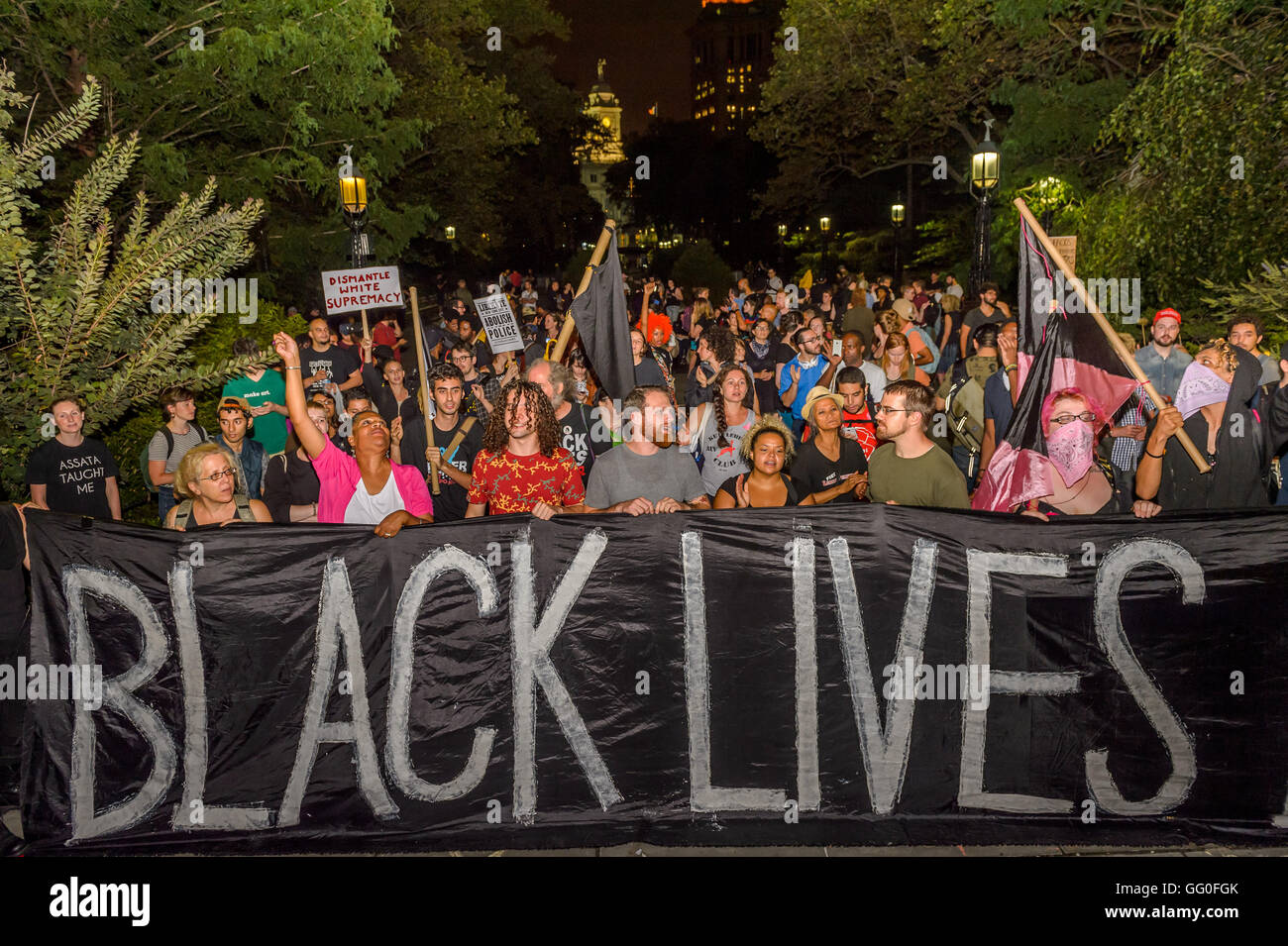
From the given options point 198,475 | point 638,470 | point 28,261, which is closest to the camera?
point 198,475

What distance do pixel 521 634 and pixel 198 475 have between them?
192 centimetres

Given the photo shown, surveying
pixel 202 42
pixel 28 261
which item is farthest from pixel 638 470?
pixel 202 42

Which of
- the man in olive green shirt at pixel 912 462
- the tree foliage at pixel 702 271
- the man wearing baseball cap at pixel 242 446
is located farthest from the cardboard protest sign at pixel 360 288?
the tree foliage at pixel 702 271

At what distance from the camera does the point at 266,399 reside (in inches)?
358

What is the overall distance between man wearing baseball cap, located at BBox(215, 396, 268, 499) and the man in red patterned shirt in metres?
1.86

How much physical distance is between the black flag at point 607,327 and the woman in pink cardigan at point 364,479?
1.91m

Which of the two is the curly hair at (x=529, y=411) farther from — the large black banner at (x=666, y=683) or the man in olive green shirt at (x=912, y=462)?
the man in olive green shirt at (x=912, y=462)

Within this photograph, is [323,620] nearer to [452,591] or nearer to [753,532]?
[452,591]

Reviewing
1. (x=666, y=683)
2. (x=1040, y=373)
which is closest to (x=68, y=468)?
(x=666, y=683)

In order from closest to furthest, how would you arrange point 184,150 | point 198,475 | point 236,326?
point 198,475 < point 236,326 < point 184,150

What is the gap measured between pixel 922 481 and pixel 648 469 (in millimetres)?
1495

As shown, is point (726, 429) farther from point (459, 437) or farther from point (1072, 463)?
point (1072, 463)

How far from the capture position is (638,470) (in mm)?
6004

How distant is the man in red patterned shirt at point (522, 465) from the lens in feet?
19.4
